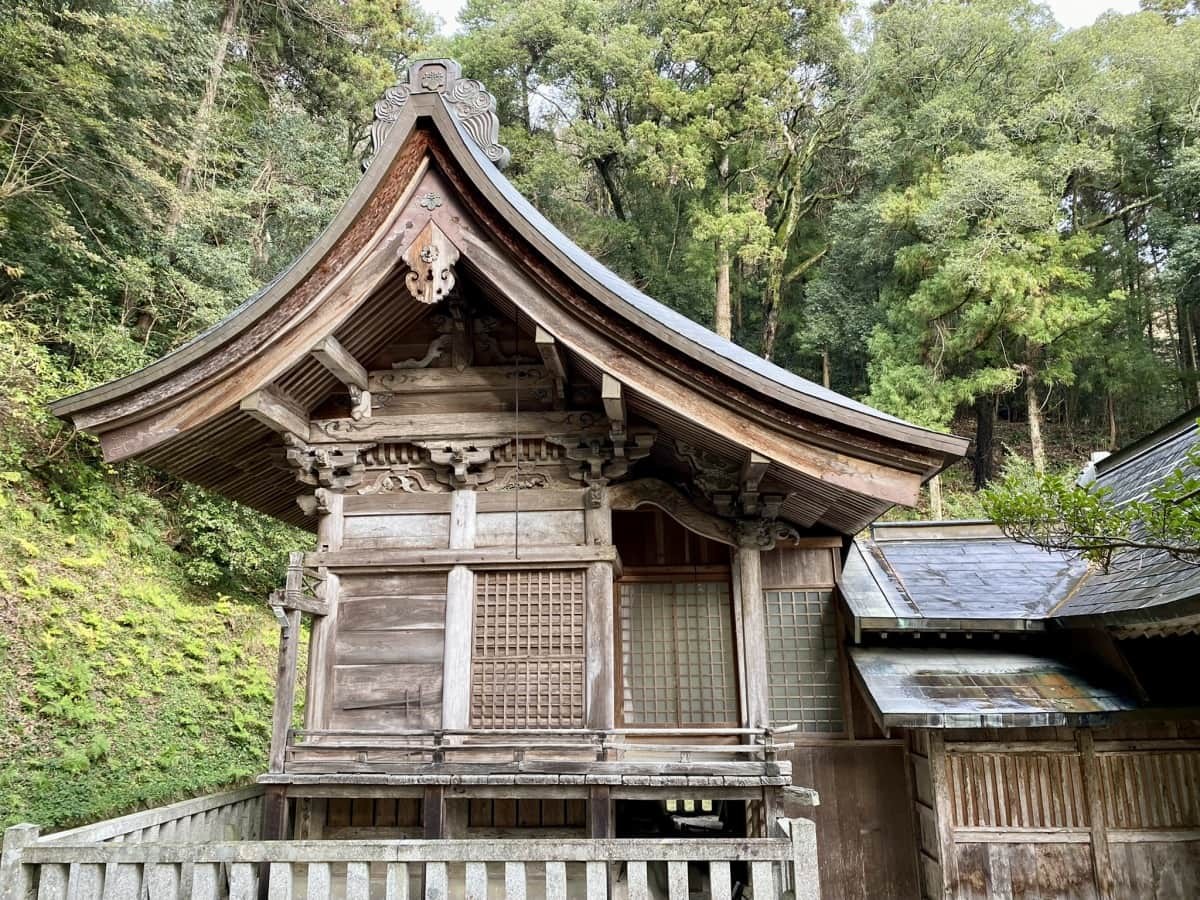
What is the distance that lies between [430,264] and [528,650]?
10.6ft

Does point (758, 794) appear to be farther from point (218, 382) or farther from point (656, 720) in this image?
point (218, 382)

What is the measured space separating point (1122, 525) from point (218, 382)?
629 centimetres

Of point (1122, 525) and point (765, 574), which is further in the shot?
point (765, 574)

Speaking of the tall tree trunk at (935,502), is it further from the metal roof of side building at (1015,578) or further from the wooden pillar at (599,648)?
the wooden pillar at (599,648)

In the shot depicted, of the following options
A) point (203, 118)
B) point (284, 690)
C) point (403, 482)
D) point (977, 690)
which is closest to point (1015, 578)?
point (977, 690)

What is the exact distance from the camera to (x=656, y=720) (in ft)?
24.2

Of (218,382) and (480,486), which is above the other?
(218,382)

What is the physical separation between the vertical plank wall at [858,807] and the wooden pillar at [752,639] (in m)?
1.44

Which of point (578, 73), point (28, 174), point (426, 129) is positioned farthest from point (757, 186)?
point (426, 129)

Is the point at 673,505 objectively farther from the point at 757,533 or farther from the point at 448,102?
the point at 448,102

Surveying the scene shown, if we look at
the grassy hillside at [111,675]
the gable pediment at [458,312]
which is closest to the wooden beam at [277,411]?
the gable pediment at [458,312]

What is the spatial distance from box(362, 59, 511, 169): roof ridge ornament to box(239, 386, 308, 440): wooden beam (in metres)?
2.05

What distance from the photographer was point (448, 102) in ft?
21.0

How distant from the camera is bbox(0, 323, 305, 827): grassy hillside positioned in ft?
29.9
